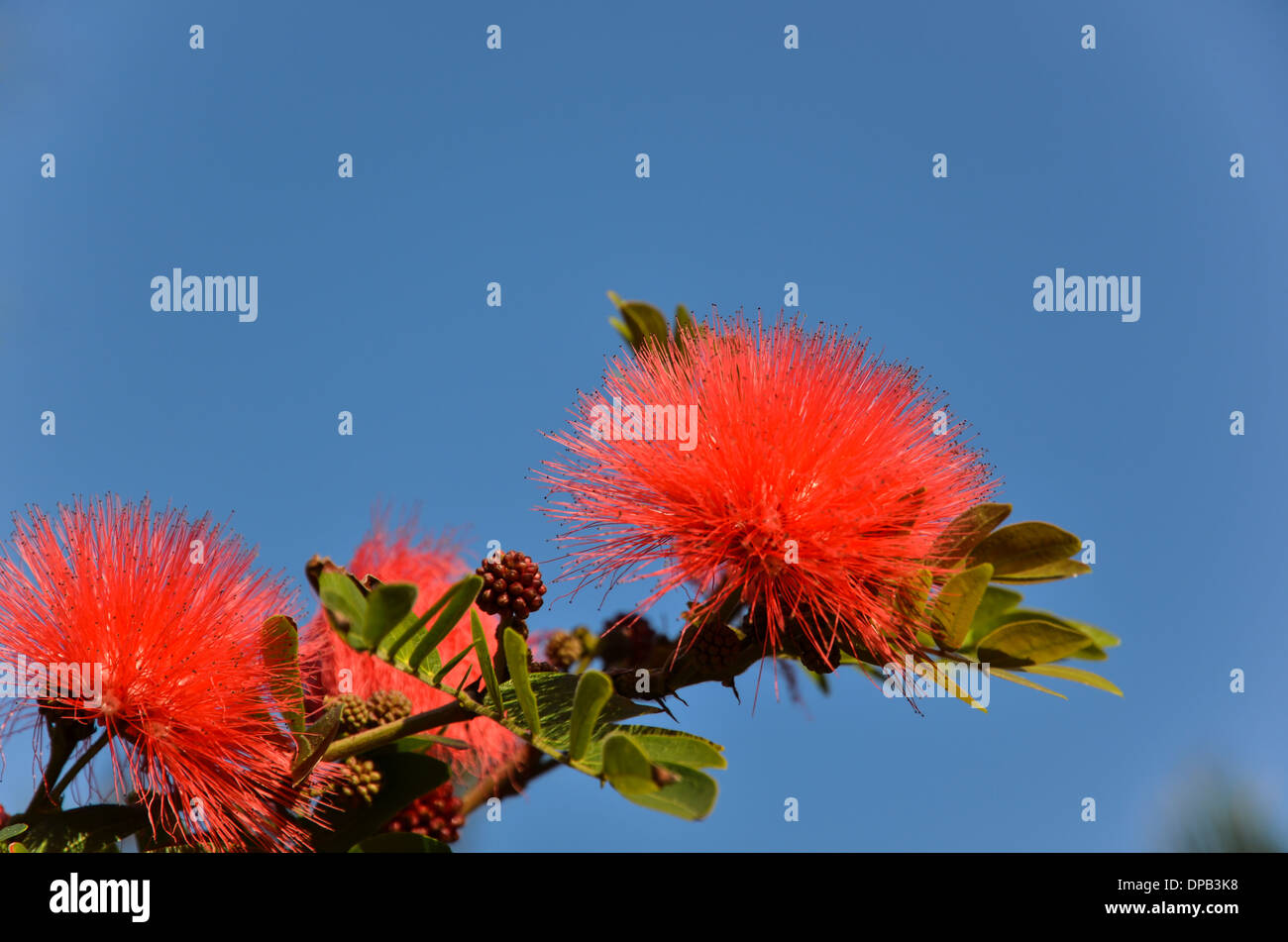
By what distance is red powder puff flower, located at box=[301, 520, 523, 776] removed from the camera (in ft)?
9.18

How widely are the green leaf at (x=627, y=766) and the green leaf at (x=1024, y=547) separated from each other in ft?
2.98

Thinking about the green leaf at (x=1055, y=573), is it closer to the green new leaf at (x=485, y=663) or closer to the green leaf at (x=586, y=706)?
the green leaf at (x=586, y=706)

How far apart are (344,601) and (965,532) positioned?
1.37m

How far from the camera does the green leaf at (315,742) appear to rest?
2188mm

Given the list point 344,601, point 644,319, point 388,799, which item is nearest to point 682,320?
Answer: point 644,319

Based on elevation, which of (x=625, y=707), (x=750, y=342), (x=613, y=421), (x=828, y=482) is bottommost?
(x=625, y=707)

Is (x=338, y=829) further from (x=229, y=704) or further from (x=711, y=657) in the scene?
(x=711, y=657)

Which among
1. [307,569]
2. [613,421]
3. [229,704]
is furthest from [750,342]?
[229,704]

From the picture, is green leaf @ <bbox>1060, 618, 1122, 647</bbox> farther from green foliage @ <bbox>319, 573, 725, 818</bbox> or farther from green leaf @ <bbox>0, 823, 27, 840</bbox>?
green leaf @ <bbox>0, 823, 27, 840</bbox>

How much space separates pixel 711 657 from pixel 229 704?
1.09 metres

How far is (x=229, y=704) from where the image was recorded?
232cm

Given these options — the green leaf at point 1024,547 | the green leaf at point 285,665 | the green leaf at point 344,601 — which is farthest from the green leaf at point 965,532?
the green leaf at point 285,665

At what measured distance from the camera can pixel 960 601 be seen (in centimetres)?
214
